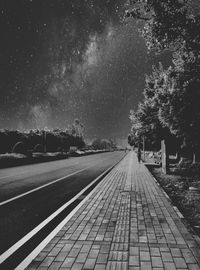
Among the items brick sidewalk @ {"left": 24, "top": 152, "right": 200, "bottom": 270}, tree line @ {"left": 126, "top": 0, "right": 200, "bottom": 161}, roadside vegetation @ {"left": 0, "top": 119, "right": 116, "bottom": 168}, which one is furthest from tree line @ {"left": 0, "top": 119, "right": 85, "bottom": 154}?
brick sidewalk @ {"left": 24, "top": 152, "right": 200, "bottom": 270}

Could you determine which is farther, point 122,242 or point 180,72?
point 180,72

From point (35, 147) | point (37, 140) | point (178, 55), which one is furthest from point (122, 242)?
point (37, 140)

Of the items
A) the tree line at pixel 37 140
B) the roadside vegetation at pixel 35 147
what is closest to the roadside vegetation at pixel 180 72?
the roadside vegetation at pixel 35 147

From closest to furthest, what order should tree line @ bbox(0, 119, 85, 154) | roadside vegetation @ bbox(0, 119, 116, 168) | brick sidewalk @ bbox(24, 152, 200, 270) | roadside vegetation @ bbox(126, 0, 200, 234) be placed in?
brick sidewalk @ bbox(24, 152, 200, 270) → roadside vegetation @ bbox(126, 0, 200, 234) → roadside vegetation @ bbox(0, 119, 116, 168) → tree line @ bbox(0, 119, 85, 154)

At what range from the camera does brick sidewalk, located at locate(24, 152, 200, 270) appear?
3.93 metres

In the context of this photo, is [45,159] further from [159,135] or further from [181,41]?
[181,41]

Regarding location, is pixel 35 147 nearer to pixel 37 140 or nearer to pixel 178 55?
pixel 37 140

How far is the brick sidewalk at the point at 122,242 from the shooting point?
3.93m

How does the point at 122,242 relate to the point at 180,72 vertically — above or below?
below

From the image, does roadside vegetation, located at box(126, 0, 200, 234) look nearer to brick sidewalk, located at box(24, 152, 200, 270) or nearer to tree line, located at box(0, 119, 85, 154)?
brick sidewalk, located at box(24, 152, 200, 270)

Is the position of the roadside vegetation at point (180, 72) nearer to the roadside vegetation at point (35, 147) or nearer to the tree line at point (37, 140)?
the roadside vegetation at point (35, 147)

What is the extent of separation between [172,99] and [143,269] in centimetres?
1258

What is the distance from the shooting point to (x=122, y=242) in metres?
4.80

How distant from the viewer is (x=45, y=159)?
39812mm
